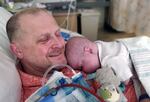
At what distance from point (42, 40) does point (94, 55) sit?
284 mm

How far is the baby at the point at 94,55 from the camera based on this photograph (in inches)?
47.9

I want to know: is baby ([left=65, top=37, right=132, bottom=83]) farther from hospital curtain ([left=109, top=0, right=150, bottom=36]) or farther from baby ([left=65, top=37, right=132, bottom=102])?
hospital curtain ([left=109, top=0, right=150, bottom=36])

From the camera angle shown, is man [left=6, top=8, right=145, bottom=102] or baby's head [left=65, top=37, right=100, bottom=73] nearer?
man [left=6, top=8, right=145, bottom=102]

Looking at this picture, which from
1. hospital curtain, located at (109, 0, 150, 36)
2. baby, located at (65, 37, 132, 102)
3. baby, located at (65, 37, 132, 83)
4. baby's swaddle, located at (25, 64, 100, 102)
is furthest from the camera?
hospital curtain, located at (109, 0, 150, 36)

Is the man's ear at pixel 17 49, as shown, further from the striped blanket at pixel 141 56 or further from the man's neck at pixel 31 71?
the striped blanket at pixel 141 56

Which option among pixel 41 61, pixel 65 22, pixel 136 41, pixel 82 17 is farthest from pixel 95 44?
pixel 82 17

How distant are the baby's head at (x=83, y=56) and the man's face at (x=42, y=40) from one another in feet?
0.37

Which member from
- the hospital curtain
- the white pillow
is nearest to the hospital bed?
the white pillow

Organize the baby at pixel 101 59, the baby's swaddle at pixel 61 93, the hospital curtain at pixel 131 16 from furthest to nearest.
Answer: the hospital curtain at pixel 131 16
the baby at pixel 101 59
the baby's swaddle at pixel 61 93

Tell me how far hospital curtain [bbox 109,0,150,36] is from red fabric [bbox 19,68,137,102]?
148 centimetres

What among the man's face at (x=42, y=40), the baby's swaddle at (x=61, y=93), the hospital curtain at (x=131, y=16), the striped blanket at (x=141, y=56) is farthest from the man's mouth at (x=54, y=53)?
the hospital curtain at (x=131, y=16)

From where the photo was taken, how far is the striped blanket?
3.76 ft

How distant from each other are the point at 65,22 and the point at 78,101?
4.06ft

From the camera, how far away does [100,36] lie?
3.08 m
